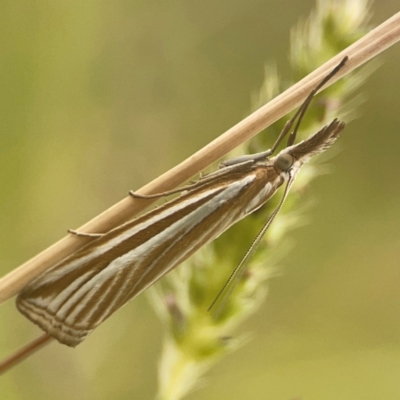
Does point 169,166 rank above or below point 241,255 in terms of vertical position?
above

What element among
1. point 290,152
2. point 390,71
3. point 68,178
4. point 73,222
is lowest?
point 390,71

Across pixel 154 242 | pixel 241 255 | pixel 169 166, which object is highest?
pixel 169 166

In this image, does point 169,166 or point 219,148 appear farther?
point 169,166

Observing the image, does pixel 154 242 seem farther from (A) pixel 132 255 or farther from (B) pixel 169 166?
(B) pixel 169 166

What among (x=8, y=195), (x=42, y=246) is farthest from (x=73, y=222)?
(x=8, y=195)

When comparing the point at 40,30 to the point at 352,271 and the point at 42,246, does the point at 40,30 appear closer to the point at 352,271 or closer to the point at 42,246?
the point at 42,246

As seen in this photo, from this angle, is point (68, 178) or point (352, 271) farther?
point (352, 271)

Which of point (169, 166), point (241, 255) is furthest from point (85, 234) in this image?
point (169, 166)
